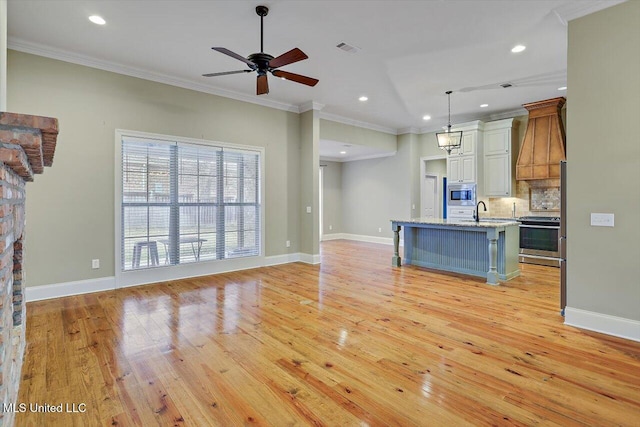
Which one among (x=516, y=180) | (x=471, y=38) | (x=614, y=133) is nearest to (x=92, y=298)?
(x=471, y=38)

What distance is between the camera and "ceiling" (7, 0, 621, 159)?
3260mm

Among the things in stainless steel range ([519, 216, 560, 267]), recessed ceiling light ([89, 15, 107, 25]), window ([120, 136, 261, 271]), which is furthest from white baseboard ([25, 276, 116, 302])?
stainless steel range ([519, 216, 560, 267])

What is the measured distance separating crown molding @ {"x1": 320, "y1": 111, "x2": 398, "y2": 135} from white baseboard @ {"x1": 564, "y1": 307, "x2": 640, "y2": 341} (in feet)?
18.2

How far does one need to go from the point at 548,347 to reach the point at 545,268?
385cm

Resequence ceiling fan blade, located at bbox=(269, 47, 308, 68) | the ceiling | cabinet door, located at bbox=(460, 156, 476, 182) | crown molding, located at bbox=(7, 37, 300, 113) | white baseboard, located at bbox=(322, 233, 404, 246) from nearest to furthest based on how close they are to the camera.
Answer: ceiling fan blade, located at bbox=(269, 47, 308, 68) → the ceiling → crown molding, located at bbox=(7, 37, 300, 113) → cabinet door, located at bbox=(460, 156, 476, 182) → white baseboard, located at bbox=(322, 233, 404, 246)

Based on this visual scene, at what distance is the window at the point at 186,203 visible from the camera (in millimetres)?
4785

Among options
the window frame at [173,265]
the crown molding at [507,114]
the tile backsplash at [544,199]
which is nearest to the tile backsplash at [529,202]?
the tile backsplash at [544,199]

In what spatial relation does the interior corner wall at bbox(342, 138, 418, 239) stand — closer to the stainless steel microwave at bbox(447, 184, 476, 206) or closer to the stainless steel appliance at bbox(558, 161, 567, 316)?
the stainless steel microwave at bbox(447, 184, 476, 206)

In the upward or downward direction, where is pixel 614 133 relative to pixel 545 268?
upward

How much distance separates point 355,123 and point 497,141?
3122mm

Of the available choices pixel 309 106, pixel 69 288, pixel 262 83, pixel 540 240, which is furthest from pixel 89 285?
pixel 540 240

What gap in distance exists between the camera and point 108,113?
14.9 ft

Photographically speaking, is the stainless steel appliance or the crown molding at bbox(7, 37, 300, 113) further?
the crown molding at bbox(7, 37, 300, 113)

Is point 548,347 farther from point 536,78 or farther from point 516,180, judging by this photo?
point 516,180
